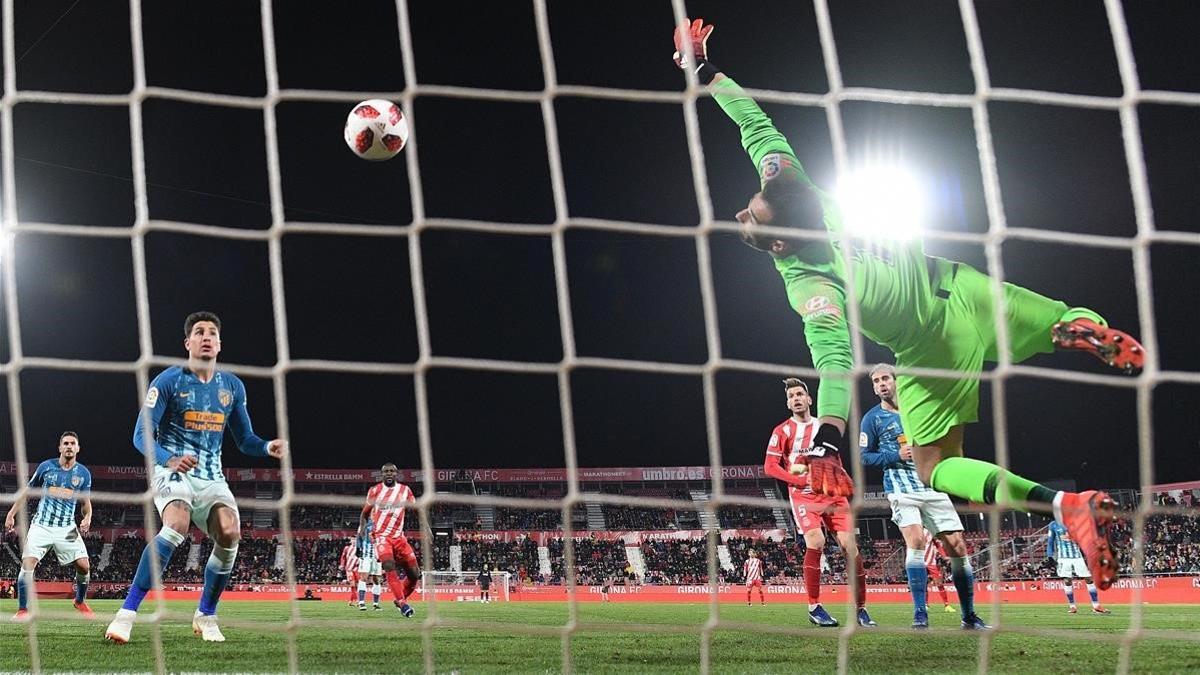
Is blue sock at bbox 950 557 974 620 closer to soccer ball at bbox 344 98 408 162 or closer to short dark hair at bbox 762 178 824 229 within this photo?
short dark hair at bbox 762 178 824 229

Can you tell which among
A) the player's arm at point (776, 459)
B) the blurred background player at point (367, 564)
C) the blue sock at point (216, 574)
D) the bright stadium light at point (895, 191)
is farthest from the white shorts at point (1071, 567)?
the blue sock at point (216, 574)

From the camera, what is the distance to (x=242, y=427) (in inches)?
205

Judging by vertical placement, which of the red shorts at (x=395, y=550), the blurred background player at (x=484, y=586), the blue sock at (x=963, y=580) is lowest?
the blurred background player at (x=484, y=586)

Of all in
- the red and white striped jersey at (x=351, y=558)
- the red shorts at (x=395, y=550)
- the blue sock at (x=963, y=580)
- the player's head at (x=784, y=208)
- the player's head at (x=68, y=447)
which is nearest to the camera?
the player's head at (x=784, y=208)

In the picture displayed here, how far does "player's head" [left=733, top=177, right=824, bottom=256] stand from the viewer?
403 cm

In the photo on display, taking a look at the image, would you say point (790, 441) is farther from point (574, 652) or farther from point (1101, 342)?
point (1101, 342)

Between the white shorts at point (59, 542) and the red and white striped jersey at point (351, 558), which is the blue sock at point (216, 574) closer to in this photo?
the white shorts at point (59, 542)

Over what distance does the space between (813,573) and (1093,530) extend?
339cm

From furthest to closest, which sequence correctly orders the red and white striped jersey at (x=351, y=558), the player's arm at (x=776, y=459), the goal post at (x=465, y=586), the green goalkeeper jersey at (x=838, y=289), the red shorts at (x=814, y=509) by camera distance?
the goal post at (x=465, y=586), the red and white striped jersey at (x=351, y=558), the red shorts at (x=814, y=509), the player's arm at (x=776, y=459), the green goalkeeper jersey at (x=838, y=289)

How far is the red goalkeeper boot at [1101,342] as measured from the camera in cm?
326

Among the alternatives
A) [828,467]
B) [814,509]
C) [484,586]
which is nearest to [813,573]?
[814,509]

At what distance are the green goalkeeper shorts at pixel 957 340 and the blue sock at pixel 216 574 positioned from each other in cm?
329

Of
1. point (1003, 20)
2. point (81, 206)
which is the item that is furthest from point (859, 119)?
point (81, 206)

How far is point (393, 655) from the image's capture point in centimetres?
454
